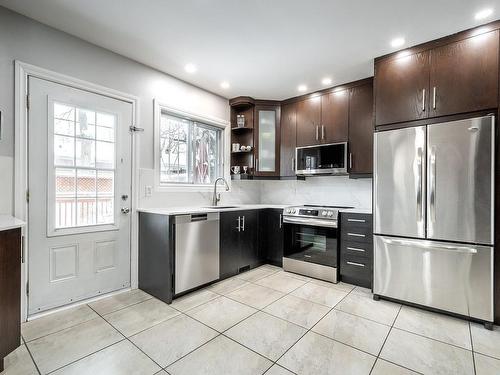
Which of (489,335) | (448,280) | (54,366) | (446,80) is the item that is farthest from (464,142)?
(54,366)

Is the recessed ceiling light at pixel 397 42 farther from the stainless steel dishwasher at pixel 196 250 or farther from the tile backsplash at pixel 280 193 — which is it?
the stainless steel dishwasher at pixel 196 250

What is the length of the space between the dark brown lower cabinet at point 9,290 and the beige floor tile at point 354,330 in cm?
211

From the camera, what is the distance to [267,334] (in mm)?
1985

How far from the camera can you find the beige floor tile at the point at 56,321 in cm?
198

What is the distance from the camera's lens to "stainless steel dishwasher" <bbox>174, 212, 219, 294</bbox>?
8.54 ft

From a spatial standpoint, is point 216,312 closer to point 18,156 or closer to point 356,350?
point 356,350

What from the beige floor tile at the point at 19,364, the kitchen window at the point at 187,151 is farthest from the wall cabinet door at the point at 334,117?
the beige floor tile at the point at 19,364

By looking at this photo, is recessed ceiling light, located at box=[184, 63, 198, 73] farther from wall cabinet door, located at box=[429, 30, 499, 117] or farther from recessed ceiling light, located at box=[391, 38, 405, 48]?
wall cabinet door, located at box=[429, 30, 499, 117]

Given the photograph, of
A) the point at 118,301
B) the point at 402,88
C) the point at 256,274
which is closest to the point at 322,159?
the point at 402,88

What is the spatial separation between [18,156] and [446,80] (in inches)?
153

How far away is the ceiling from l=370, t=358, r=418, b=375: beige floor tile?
2.63m

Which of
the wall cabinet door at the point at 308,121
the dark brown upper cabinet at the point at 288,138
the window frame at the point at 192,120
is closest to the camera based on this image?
the window frame at the point at 192,120

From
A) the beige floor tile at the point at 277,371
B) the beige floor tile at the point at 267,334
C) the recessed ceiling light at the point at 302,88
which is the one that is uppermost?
the recessed ceiling light at the point at 302,88

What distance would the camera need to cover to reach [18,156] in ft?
6.90
